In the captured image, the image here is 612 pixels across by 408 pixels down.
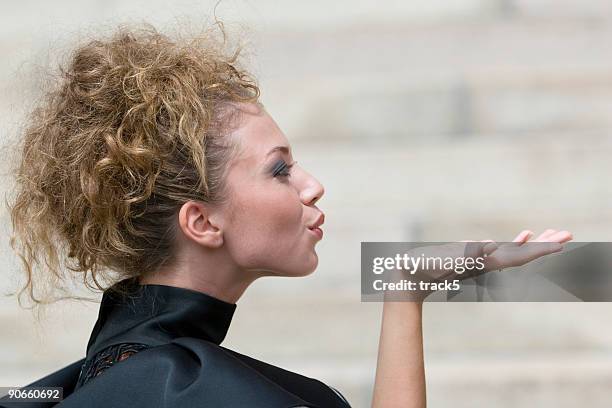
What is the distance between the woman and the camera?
1315 millimetres

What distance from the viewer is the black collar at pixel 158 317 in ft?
4.30

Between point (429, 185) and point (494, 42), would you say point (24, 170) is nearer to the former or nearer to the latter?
point (429, 185)

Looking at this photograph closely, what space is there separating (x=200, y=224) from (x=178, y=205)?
4 cm

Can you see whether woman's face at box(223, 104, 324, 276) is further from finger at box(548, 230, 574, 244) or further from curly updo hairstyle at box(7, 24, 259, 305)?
finger at box(548, 230, 574, 244)

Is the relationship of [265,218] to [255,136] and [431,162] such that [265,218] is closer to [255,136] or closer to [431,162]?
[255,136]

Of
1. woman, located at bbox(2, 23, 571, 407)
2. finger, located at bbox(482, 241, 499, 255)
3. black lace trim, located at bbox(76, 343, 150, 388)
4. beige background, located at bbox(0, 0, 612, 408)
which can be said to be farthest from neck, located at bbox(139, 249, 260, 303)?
beige background, located at bbox(0, 0, 612, 408)

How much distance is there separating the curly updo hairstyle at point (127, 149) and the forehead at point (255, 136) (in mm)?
14

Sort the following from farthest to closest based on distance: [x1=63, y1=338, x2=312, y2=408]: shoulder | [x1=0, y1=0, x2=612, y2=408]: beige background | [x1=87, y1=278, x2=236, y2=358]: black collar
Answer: [x1=0, y1=0, x2=612, y2=408]: beige background < [x1=87, y1=278, x2=236, y2=358]: black collar < [x1=63, y1=338, x2=312, y2=408]: shoulder

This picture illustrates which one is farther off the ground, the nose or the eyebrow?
the eyebrow

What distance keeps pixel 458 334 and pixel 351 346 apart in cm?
31

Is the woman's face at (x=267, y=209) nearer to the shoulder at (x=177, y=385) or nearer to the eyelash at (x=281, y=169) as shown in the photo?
the eyelash at (x=281, y=169)

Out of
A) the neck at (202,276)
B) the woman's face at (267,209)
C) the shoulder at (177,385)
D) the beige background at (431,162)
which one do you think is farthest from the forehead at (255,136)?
the beige background at (431,162)

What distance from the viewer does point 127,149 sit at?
1.30 m

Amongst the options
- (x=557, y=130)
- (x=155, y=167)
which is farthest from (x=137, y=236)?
(x=557, y=130)
